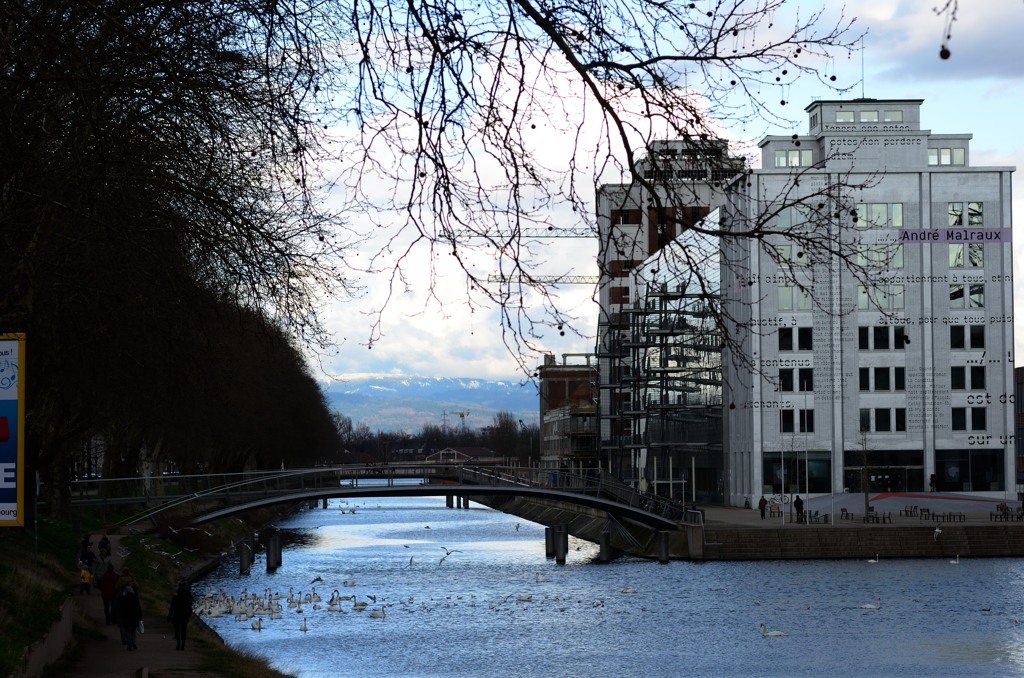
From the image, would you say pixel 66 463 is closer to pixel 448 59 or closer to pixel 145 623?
pixel 145 623

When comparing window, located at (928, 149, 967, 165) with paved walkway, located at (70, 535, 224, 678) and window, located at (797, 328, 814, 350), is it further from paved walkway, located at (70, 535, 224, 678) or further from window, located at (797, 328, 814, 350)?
paved walkway, located at (70, 535, 224, 678)

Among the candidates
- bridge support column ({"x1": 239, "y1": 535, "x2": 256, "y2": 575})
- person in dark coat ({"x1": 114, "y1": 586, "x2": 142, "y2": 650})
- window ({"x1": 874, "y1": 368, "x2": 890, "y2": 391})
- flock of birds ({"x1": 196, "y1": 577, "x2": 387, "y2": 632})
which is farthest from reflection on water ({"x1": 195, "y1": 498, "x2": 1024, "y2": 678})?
window ({"x1": 874, "y1": 368, "x2": 890, "y2": 391})

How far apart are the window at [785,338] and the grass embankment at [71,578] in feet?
118

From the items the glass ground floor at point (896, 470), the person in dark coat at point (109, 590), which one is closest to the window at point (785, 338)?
the glass ground floor at point (896, 470)

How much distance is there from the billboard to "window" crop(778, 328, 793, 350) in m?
71.1

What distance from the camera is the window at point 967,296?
293 feet

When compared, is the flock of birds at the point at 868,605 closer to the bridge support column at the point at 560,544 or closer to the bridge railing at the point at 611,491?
the bridge railing at the point at 611,491

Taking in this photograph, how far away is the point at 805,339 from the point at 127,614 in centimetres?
6433

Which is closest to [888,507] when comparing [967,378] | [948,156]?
[967,378]

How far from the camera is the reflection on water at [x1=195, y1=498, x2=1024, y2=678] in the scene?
39125 mm

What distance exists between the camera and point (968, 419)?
8950 centimetres

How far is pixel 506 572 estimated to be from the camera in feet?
223

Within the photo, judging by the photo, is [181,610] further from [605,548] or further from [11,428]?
[605,548]

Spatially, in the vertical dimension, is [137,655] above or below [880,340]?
below
